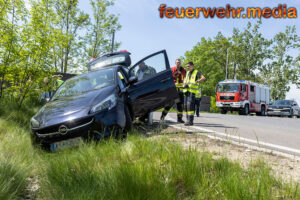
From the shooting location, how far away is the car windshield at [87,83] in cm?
478

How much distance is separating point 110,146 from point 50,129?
110 centimetres

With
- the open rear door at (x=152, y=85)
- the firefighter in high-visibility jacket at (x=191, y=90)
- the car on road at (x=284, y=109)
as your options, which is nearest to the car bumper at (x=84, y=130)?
the open rear door at (x=152, y=85)

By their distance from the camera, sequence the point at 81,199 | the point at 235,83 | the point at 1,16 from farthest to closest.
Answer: the point at 235,83
the point at 1,16
the point at 81,199

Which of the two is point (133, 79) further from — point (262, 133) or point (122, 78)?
point (262, 133)

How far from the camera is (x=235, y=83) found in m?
19.7

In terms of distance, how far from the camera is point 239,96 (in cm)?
1917

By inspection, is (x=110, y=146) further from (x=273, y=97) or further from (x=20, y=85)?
(x=273, y=97)

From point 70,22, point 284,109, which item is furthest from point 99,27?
point 284,109

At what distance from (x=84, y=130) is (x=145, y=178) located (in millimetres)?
1790

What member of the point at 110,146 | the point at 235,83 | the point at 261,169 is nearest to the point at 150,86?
the point at 110,146

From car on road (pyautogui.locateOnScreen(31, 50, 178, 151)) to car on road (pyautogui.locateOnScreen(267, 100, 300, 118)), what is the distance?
764 inches

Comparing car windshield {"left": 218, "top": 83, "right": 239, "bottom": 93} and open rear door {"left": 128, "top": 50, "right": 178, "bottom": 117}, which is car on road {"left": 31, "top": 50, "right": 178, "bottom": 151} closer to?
open rear door {"left": 128, "top": 50, "right": 178, "bottom": 117}

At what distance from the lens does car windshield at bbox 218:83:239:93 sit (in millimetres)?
19500

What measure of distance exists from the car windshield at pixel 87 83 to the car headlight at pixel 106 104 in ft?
2.15
